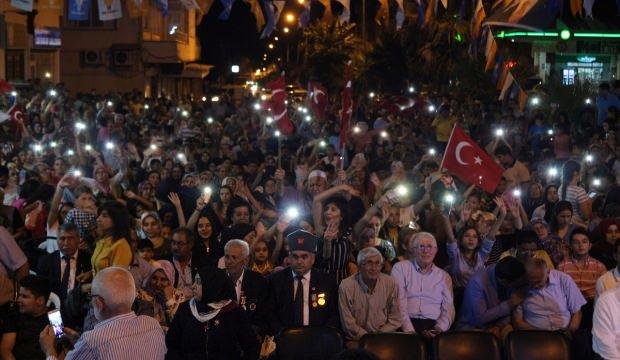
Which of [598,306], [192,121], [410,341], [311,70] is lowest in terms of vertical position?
[410,341]

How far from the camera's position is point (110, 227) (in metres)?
9.20

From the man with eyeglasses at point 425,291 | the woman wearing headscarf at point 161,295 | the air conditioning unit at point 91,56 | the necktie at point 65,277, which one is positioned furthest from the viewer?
the air conditioning unit at point 91,56

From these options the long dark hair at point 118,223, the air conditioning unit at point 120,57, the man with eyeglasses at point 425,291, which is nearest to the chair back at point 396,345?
the man with eyeglasses at point 425,291

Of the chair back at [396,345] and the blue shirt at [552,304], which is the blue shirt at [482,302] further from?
the chair back at [396,345]

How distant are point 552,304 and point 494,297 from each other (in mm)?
495

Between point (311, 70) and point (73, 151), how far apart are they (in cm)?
3296

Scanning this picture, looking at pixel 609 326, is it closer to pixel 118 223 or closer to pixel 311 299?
pixel 311 299

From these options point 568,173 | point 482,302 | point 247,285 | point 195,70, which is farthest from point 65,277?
point 195,70

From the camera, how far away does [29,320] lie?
717cm

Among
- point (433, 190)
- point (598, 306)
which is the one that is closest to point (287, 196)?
point (433, 190)

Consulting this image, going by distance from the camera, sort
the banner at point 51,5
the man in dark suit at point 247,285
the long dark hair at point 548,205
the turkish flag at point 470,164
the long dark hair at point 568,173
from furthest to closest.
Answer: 1. the banner at point 51,5
2. the long dark hair at point 568,173
3. the long dark hair at point 548,205
4. the turkish flag at point 470,164
5. the man in dark suit at point 247,285

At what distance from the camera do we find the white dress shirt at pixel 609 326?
6555mm

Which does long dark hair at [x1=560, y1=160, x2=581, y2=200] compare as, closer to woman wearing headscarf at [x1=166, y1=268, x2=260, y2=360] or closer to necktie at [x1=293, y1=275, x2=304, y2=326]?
necktie at [x1=293, y1=275, x2=304, y2=326]

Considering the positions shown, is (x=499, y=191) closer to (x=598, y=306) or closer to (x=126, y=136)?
(x=598, y=306)
